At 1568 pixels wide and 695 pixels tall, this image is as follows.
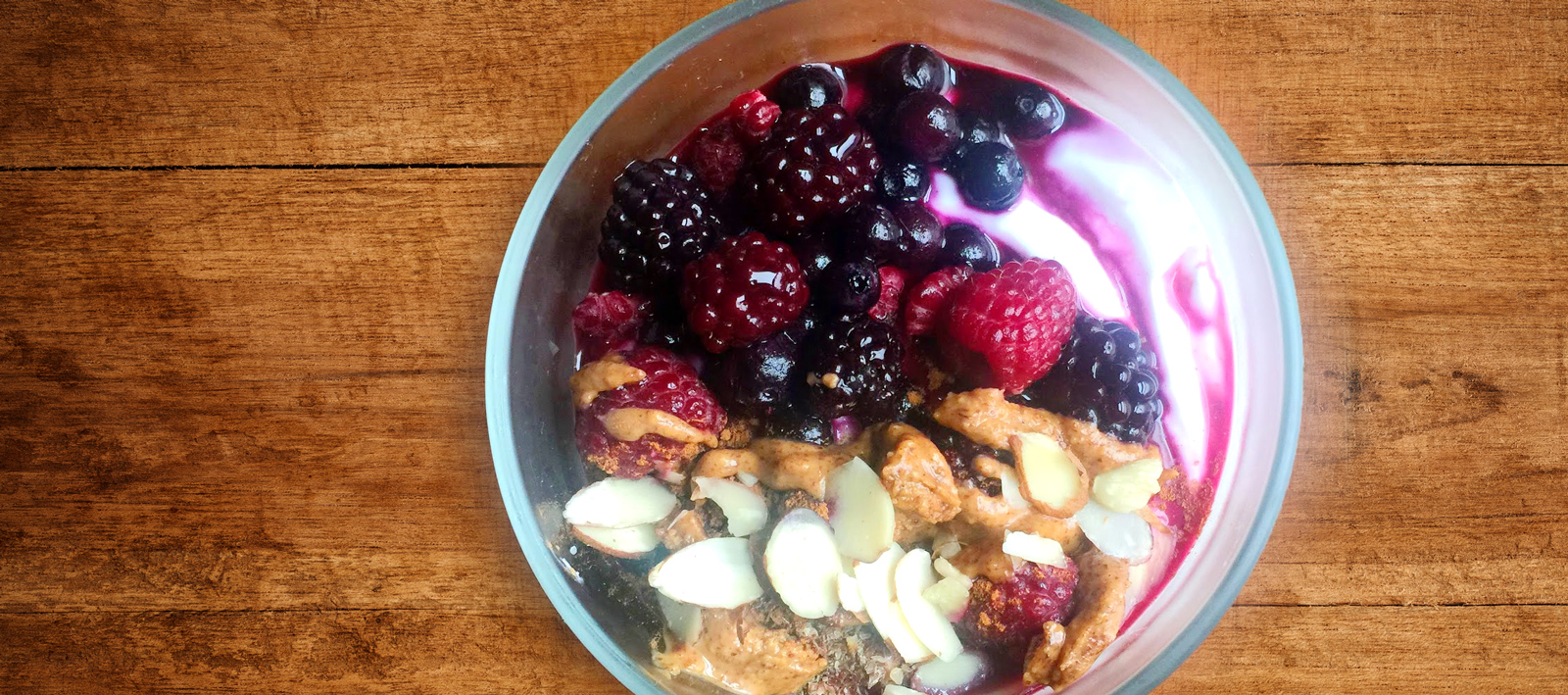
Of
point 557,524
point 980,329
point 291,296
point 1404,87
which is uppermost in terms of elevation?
point 1404,87

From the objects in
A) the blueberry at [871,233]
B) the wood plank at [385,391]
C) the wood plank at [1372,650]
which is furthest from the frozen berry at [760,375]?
the wood plank at [1372,650]

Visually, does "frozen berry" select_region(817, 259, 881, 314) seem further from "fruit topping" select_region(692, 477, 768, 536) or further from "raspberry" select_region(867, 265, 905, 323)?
"fruit topping" select_region(692, 477, 768, 536)

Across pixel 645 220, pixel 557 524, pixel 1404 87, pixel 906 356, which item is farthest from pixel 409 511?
pixel 1404 87

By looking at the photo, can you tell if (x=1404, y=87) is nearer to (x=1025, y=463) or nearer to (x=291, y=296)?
(x=1025, y=463)

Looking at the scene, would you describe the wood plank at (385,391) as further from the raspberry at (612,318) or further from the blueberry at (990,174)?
the blueberry at (990,174)

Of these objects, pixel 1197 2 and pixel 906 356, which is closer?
pixel 906 356
